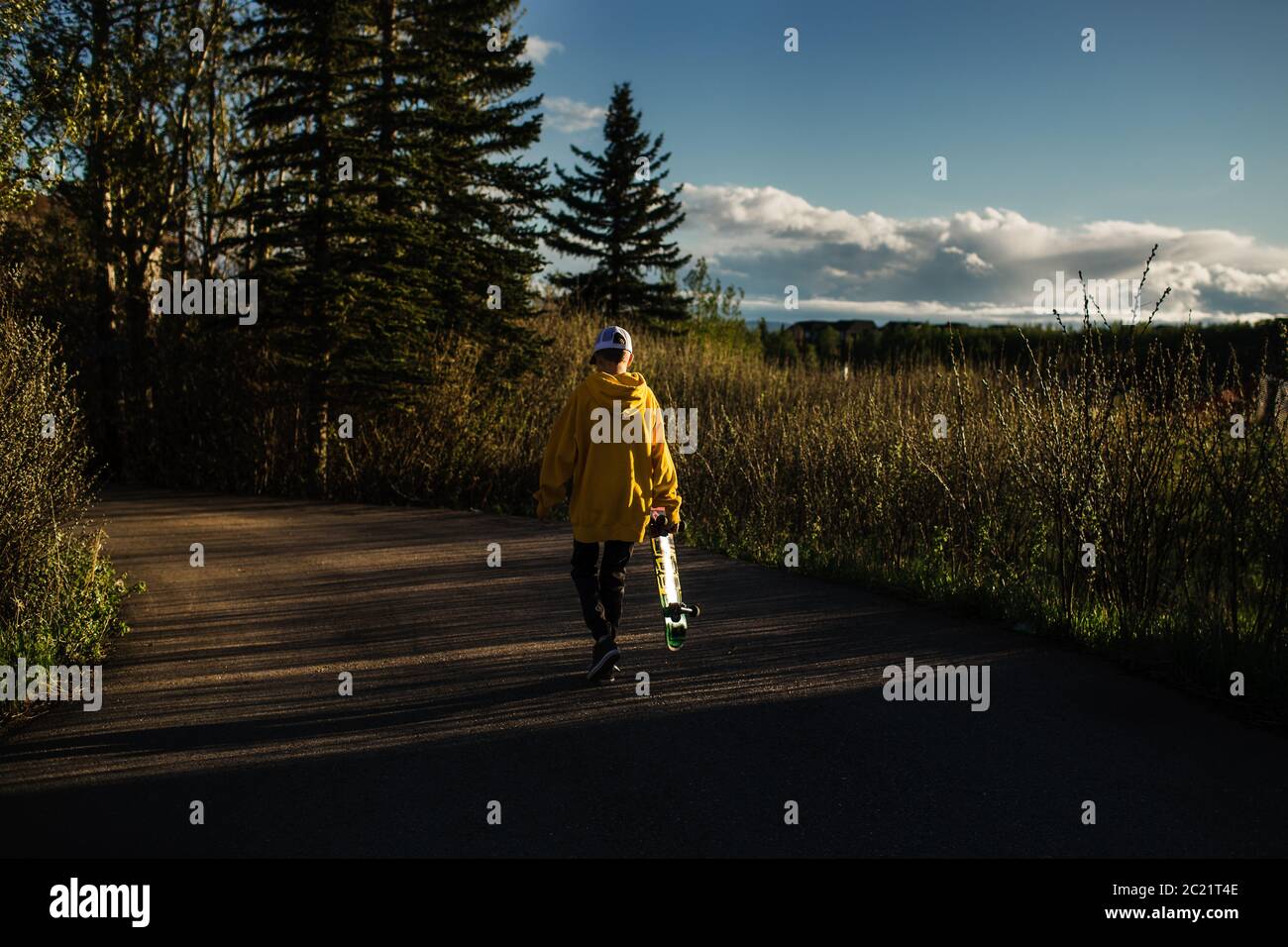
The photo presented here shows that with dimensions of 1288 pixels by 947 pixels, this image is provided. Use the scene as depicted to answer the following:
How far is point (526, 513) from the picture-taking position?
15.5m

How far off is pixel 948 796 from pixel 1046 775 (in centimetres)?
62

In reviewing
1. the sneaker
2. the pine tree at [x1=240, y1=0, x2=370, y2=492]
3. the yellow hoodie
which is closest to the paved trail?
the sneaker

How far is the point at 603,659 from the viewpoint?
6.33 meters

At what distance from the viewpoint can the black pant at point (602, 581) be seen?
6508 millimetres

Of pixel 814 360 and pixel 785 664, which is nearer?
pixel 785 664

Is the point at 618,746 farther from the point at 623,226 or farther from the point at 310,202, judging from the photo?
the point at 623,226

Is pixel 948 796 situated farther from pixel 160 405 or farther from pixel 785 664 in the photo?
pixel 160 405

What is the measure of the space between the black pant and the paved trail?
1.34ft

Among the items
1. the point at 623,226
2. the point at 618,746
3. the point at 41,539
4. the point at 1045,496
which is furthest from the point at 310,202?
the point at 623,226

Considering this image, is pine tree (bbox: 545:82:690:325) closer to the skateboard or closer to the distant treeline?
the distant treeline

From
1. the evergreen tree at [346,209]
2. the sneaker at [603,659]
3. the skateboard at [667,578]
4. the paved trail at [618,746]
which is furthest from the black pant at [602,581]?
the evergreen tree at [346,209]

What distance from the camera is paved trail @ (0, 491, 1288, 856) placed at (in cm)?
427
